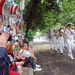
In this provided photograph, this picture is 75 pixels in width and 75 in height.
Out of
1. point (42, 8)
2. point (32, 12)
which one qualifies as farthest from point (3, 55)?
point (42, 8)

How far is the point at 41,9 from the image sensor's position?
24.4m

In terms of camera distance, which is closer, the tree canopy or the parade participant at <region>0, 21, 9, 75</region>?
the parade participant at <region>0, 21, 9, 75</region>

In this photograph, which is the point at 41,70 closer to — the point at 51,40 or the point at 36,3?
the point at 51,40

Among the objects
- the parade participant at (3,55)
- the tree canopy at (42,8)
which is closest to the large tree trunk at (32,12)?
the tree canopy at (42,8)

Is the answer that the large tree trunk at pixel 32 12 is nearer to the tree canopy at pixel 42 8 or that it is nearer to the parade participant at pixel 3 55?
the tree canopy at pixel 42 8

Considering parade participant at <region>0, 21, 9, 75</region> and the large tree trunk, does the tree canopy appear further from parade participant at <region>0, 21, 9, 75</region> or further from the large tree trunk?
parade participant at <region>0, 21, 9, 75</region>

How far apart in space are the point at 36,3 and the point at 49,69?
1170 centimetres

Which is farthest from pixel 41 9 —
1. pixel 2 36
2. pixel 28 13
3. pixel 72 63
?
pixel 2 36

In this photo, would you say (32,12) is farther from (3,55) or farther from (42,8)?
(3,55)

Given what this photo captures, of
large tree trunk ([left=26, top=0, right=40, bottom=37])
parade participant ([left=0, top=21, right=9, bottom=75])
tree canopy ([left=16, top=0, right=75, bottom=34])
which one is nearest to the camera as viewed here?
parade participant ([left=0, top=21, right=9, bottom=75])

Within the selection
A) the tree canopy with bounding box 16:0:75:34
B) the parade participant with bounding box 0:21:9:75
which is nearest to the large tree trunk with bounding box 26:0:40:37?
the tree canopy with bounding box 16:0:75:34

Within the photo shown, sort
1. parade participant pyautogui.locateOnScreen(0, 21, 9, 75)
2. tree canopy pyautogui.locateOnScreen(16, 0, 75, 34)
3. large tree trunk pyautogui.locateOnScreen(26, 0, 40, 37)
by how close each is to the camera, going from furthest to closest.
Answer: tree canopy pyautogui.locateOnScreen(16, 0, 75, 34) < large tree trunk pyautogui.locateOnScreen(26, 0, 40, 37) < parade participant pyautogui.locateOnScreen(0, 21, 9, 75)

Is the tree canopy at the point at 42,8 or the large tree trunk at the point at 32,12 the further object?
the tree canopy at the point at 42,8

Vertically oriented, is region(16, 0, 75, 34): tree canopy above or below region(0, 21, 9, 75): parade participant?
above
